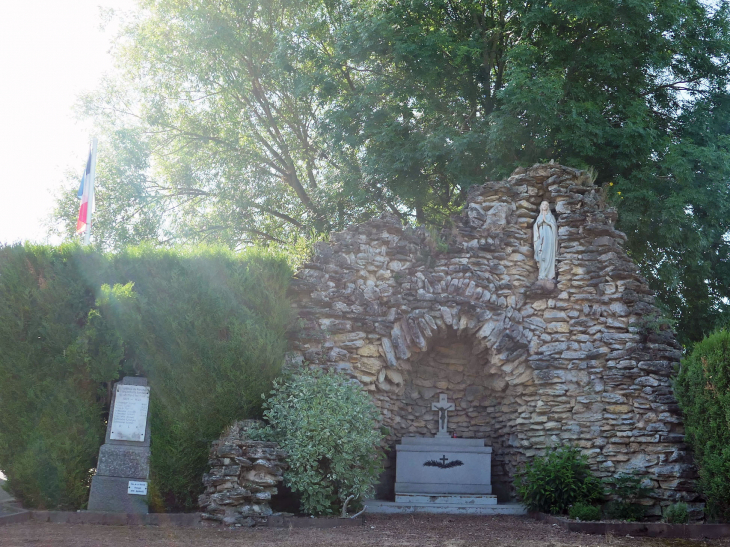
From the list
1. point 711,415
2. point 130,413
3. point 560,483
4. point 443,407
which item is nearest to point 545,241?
point 443,407

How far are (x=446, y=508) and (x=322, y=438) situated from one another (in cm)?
244

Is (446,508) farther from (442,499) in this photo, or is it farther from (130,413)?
(130,413)

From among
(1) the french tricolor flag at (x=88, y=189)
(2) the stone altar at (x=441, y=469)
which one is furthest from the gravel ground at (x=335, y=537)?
(1) the french tricolor flag at (x=88, y=189)

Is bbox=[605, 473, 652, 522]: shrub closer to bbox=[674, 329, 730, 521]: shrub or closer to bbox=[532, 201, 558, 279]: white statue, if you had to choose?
bbox=[674, 329, 730, 521]: shrub

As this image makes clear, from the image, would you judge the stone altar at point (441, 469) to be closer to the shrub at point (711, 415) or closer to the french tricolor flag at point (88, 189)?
the shrub at point (711, 415)

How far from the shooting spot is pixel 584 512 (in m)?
7.16

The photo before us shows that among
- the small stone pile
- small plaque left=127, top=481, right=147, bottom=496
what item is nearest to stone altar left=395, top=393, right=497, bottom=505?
the small stone pile

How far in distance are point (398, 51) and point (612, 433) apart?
7356 mm

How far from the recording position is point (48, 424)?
6855mm

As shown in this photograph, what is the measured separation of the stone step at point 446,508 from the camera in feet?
26.1

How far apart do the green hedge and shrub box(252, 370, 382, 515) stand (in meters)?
0.41

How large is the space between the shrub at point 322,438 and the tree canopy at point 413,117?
18.0 ft

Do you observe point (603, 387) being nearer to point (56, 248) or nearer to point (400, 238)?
point (400, 238)

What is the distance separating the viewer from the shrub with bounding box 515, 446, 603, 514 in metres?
7.58
